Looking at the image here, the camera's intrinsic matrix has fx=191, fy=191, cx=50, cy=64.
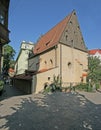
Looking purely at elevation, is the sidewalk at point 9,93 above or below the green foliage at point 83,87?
below

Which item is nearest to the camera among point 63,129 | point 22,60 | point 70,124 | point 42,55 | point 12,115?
point 63,129

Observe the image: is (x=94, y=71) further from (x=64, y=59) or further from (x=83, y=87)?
(x=64, y=59)

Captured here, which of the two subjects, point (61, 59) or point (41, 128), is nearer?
point (41, 128)

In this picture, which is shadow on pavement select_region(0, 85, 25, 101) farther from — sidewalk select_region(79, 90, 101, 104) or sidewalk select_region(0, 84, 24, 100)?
sidewalk select_region(79, 90, 101, 104)

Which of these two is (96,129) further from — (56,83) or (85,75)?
(85,75)

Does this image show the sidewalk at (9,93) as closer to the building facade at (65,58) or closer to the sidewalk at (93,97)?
the building facade at (65,58)

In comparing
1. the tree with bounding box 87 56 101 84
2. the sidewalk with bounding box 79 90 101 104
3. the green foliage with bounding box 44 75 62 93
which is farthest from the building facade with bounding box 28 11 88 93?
the sidewalk with bounding box 79 90 101 104

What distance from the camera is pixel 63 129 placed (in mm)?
7957

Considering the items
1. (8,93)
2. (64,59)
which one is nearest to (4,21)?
(8,93)

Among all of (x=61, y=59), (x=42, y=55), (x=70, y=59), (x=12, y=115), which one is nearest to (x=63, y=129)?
(x=12, y=115)

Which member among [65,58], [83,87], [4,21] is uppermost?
[4,21]

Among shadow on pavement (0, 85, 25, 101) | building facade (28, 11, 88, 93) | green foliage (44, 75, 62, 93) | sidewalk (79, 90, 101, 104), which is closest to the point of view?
sidewalk (79, 90, 101, 104)

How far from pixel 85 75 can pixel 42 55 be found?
27.8 feet

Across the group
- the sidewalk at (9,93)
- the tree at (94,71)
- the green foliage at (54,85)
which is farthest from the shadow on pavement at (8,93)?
the tree at (94,71)
